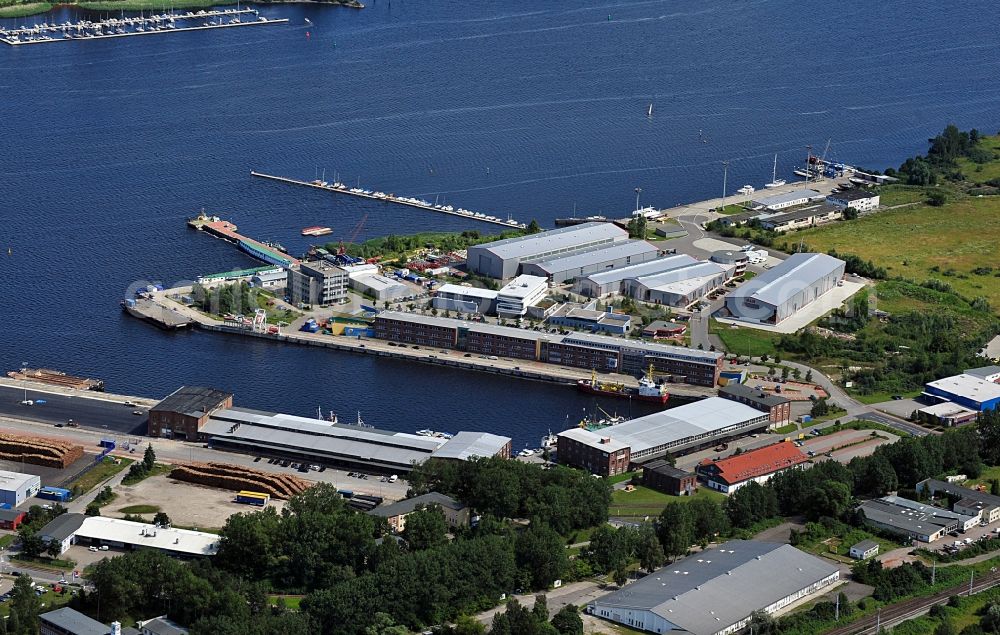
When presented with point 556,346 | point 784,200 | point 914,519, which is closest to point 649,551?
point 914,519

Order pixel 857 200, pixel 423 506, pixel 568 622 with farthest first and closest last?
1. pixel 857 200
2. pixel 423 506
3. pixel 568 622

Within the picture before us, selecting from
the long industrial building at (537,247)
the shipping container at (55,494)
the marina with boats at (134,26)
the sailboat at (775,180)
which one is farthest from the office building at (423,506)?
the marina with boats at (134,26)

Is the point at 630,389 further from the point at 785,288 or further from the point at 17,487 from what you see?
the point at 17,487

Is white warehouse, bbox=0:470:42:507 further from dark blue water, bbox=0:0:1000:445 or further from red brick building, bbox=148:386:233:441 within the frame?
dark blue water, bbox=0:0:1000:445

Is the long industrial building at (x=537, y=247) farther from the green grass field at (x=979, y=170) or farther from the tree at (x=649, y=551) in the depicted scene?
the tree at (x=649, y=551)

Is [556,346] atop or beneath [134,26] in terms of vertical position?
beneath

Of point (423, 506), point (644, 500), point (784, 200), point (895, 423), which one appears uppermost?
point (784, 200)
